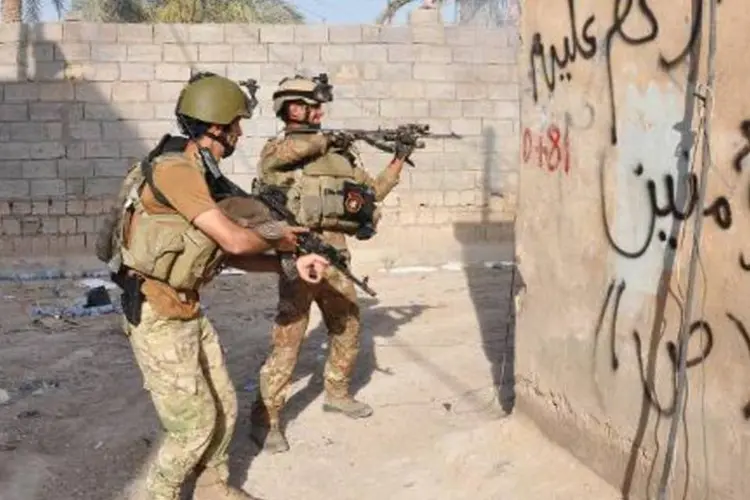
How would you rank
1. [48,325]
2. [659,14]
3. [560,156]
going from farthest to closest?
[48,325] < [560,156] < [659,14]

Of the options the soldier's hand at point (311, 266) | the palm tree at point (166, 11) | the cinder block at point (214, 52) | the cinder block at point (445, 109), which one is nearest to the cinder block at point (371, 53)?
the cinder block at point (445, 109)

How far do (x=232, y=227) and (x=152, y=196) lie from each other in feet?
1.04

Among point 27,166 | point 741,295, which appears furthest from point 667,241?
point 27,166

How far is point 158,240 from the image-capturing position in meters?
3.37

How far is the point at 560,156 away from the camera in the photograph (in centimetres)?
388

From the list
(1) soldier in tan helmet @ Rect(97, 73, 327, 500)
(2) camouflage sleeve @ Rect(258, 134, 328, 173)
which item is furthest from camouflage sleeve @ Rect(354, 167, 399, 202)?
(1) soldier in tan helmet @ Rect(97, 73, 327, 500)

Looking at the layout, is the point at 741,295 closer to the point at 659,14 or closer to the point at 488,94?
the point at 659,14

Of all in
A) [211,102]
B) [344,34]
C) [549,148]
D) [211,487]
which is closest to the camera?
[211,102]

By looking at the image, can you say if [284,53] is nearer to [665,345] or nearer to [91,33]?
[91,33]

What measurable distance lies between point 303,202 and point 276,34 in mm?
5430

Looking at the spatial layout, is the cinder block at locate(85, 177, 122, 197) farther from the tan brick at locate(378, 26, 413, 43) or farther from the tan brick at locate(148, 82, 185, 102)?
the tan brick at locate(378, 26, 413, 43)

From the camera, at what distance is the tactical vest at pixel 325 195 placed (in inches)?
178

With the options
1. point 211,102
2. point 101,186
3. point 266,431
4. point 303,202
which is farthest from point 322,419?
point 101,186

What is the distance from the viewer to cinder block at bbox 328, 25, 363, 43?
381 inches
